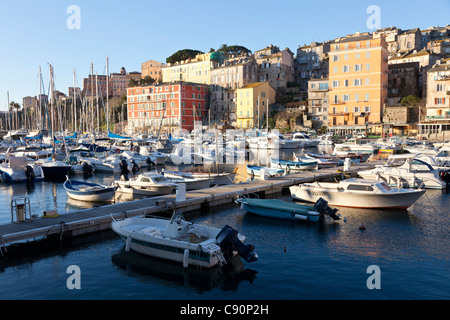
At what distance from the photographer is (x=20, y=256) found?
16938mm

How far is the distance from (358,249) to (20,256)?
14886 millimetres

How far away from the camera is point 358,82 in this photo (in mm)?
82188

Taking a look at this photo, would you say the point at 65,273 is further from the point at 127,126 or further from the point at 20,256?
the point at 127,126

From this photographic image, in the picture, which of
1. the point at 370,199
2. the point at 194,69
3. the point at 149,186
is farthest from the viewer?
the point at 194,69

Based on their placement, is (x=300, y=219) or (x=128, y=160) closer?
(x=300, y=219)

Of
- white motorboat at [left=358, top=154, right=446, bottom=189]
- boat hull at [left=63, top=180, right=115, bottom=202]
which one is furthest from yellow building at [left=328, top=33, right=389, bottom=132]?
boat hull at [left=63, top=180, right=115, bottom=202]

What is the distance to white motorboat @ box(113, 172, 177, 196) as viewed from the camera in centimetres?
2852

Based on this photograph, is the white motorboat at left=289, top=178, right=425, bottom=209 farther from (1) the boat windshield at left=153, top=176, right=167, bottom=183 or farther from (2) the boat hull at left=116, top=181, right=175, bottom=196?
(1) the boat windshield at left=153, top=176, right=167, bottom=183

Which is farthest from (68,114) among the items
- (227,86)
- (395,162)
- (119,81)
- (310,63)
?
(395,162)

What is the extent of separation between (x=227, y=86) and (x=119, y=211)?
88652 millimetres

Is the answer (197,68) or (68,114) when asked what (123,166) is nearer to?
(197,68)

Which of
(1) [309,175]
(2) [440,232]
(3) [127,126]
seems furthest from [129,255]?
(3) [127,126]
